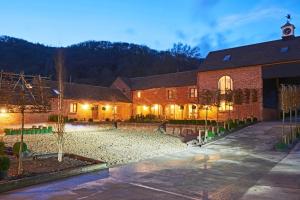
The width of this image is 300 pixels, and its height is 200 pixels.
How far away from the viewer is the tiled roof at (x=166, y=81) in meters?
36.6

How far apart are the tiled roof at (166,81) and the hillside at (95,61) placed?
21.8m

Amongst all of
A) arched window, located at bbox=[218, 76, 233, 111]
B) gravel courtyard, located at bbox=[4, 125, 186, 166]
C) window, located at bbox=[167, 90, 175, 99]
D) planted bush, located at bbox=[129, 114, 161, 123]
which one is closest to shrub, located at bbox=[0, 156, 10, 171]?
gravel courtyard, located at bbox=[4, 125, 186, 166]

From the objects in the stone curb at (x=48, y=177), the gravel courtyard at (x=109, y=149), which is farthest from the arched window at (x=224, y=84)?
the stone curb at (x=48, y=177)

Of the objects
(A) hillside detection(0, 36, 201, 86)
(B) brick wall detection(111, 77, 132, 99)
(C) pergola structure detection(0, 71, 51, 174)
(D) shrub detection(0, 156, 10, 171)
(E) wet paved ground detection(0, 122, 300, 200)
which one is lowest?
(E) wet paved ground detection(0, 122, 300, 200)

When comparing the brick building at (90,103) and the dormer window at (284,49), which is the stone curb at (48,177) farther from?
the dormer window at (284,49)

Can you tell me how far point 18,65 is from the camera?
63.1 m

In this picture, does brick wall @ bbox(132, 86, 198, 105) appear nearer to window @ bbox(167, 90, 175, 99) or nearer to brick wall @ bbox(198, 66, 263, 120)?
window @ bbox(167, 90, 175, 99)

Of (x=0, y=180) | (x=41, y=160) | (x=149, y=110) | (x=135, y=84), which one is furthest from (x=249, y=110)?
(x=0, y=180)

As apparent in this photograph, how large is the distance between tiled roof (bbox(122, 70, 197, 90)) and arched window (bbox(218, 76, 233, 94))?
4338 millimetres

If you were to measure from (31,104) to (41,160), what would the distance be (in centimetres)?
206

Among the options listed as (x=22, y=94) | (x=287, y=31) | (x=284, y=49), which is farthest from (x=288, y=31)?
(x=22, y=94)

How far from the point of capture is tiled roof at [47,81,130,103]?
116ft

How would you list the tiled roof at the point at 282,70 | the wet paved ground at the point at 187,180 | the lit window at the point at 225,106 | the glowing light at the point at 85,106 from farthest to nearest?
the glowing light at the point at 85,106, the lit window at the point at 225,106, the tiled roof at the point at 282,70, the wet paved ground at the point at 187,180

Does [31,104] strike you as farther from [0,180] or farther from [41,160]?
[0,180]
